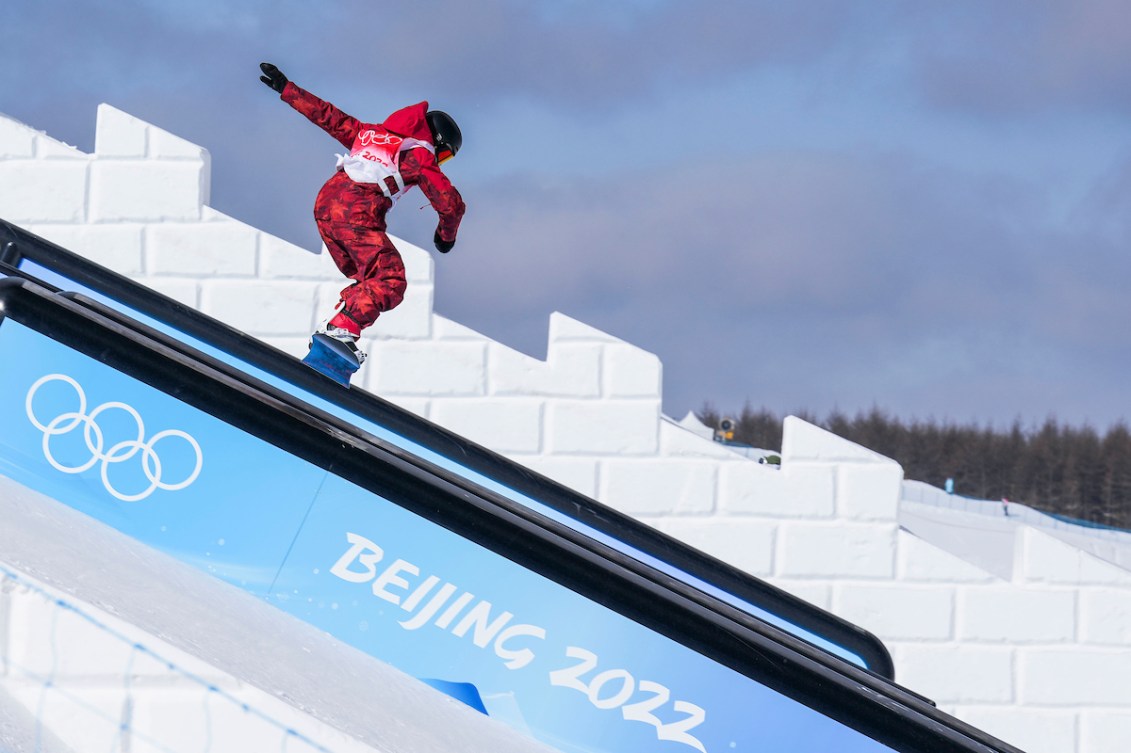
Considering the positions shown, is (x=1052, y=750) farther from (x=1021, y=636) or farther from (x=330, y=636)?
(x=330, y=636)

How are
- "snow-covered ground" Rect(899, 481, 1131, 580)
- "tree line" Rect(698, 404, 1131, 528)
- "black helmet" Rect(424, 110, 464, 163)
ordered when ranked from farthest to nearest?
"tree line" Rect(698, 404, 1131, 528), "snow-covered ground" Rect(899, 481, 1131, 580), "black helmet" Rect(424, 110, 464, 163)

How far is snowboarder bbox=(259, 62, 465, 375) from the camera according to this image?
10.9 ft

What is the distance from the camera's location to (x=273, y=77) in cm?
332

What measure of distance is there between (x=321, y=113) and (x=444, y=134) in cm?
40

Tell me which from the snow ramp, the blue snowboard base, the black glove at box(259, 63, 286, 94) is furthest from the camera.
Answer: the black glove at box(259, 63, 286, 94)

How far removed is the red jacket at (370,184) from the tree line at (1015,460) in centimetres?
3034

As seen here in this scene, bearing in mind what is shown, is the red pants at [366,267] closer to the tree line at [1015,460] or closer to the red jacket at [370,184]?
the red jacket at [370,184]

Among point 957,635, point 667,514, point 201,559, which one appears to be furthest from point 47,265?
point 957,635

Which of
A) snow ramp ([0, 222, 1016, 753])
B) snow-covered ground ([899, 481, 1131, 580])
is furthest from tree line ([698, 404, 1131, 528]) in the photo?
snow ramp ([0, 222, 1016, 753])

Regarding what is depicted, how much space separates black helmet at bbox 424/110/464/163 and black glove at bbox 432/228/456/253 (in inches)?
11.1

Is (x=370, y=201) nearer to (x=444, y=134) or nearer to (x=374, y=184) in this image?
(x=374, y=184)

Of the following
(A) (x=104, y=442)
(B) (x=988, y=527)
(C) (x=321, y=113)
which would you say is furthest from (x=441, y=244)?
(B) (x=988, y=527)

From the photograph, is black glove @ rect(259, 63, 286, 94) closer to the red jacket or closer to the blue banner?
the red jacket

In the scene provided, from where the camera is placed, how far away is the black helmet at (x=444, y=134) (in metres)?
3.49
